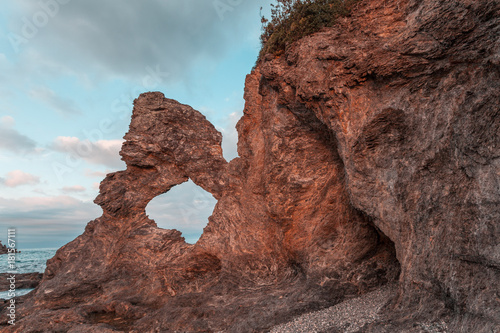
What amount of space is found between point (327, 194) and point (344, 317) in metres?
5.44

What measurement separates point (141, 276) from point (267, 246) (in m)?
9.16

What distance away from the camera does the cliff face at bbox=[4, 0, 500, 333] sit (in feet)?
23.7

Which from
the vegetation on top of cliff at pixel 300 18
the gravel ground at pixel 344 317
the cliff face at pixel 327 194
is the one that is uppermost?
the vegetation on top of cliff at pixel 300 18

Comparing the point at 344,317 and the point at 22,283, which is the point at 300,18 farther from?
the point at 22,283

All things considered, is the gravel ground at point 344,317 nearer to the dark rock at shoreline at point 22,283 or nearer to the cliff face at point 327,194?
the cliff face at point 327,194

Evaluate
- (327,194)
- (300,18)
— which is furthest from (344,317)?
(300,18)

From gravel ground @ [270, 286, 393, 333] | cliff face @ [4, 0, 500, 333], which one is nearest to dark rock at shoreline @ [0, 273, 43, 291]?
cliff face @ [4, 0, 500, 333]

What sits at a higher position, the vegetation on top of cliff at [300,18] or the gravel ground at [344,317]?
the vegetation on top of cliff at [300,18]

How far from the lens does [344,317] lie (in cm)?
946

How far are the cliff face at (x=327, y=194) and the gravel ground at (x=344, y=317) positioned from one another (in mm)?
703

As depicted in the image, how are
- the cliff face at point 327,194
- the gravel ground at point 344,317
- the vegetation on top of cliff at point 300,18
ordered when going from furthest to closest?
the vegetation on top of cliff at point 300,18, the gravel ground at point 344,317, the cliff face at point 327,194

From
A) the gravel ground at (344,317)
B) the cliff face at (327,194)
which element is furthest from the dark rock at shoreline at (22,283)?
the gravel ground at (344,317)

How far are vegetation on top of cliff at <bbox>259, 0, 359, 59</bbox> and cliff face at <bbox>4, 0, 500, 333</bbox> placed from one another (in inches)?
28.5

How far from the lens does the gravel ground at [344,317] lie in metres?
8.66
